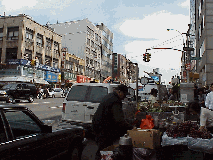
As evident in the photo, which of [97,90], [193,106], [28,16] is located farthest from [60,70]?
[193,106]

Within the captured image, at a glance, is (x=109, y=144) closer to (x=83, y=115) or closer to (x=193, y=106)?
(x=193, y=106)

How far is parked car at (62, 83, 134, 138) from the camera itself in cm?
871

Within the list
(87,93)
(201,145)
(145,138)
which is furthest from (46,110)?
(201,145)

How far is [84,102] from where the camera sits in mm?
8828

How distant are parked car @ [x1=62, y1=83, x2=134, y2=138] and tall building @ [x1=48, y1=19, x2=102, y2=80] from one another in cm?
5881

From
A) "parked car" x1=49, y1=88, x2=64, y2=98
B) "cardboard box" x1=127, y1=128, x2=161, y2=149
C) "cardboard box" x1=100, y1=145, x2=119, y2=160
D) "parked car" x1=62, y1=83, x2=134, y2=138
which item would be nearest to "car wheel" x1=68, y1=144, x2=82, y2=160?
"cardboard box" x1=100, y1=145, x2=119, y2=160

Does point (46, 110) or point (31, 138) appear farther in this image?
point (46, 110)

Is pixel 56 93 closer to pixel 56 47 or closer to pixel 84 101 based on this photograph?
pixel 56 47

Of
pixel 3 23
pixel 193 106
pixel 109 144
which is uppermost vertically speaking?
pixel 3 23

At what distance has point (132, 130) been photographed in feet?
16.1

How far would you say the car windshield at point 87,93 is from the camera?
8852 millimetres

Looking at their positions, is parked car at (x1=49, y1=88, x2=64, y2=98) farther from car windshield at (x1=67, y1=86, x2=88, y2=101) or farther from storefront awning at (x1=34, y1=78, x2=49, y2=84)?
car windshield at (x1=67, y1=86, x2=88, y2=101)

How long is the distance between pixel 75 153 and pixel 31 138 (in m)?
1.37

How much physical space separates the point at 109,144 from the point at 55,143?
39.0 inches
